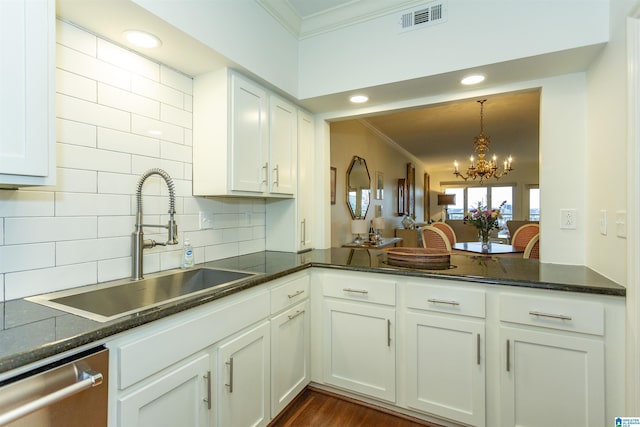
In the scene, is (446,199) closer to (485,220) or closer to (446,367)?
(485,220)

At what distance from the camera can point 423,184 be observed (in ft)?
31.2

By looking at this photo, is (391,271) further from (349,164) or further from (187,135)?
(349,164)

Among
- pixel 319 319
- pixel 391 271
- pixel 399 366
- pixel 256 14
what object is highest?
pixel 256 14

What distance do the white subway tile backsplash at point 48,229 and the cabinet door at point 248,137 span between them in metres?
0.72

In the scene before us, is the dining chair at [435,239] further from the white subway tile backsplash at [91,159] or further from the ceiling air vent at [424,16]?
the white subway tile backsplash at [91,159]

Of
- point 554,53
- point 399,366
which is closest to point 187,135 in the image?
→ point 399,366

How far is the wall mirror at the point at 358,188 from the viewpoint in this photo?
4.24 m

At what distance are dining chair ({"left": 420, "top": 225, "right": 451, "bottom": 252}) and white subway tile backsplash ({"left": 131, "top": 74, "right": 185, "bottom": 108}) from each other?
10.3 feet

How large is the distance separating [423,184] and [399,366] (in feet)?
27.1

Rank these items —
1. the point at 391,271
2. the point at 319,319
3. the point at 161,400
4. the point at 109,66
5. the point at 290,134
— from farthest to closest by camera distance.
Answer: the point at 290,134 → the point at 319,319 → the point at 391,271 → the point at 109,66 → the point at 161,400

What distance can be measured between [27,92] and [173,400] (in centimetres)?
116

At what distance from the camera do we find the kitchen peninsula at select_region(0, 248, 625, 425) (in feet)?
4.57

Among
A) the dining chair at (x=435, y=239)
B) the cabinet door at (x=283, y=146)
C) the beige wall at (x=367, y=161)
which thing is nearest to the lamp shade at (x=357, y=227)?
the beige wall at (x=367, y=161)

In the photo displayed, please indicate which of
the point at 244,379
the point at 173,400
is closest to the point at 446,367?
the point at 244,379
